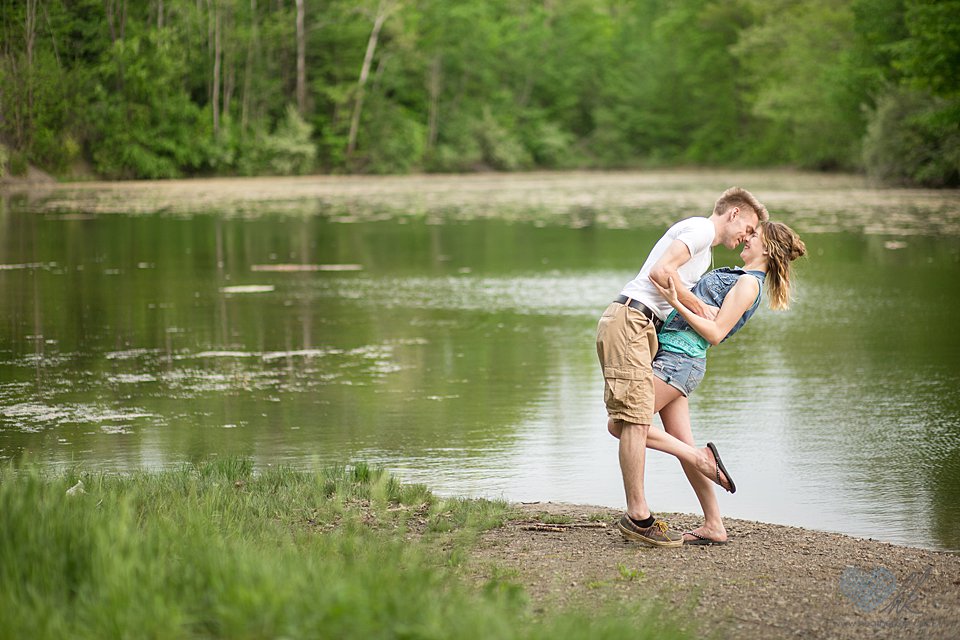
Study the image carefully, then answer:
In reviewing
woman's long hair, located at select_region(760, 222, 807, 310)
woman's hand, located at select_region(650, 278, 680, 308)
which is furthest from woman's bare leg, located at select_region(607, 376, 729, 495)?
woman's long hair, located at select_region(760, 222, 807, 310)

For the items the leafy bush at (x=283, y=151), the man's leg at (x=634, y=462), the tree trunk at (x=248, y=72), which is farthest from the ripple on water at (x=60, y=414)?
the tree trunk at (x=248, y=72)

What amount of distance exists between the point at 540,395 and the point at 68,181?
40532 mm

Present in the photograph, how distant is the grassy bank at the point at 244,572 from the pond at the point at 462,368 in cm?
154

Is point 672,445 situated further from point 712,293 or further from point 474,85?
point 474,85

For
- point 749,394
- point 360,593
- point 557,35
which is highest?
point 557,35

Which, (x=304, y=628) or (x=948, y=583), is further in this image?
(x=948, y=583)

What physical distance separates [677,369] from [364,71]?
199 ft

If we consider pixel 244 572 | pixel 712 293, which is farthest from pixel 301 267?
pixel 244 572

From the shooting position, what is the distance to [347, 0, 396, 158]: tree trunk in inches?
2530

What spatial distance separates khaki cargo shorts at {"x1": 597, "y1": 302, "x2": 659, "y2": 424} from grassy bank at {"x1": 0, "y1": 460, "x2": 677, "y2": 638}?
34.8 inches

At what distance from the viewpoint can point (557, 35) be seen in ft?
263

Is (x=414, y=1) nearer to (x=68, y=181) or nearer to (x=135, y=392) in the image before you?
(x=68, y=181)

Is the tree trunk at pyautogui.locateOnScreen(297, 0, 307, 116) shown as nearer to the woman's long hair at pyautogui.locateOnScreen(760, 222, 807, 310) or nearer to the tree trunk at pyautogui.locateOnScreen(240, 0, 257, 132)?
the tree trunk at pyautogui.locateOnScreen(240, 0, 257, 132)

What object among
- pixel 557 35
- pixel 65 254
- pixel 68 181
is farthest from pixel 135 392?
pixel 557 35
